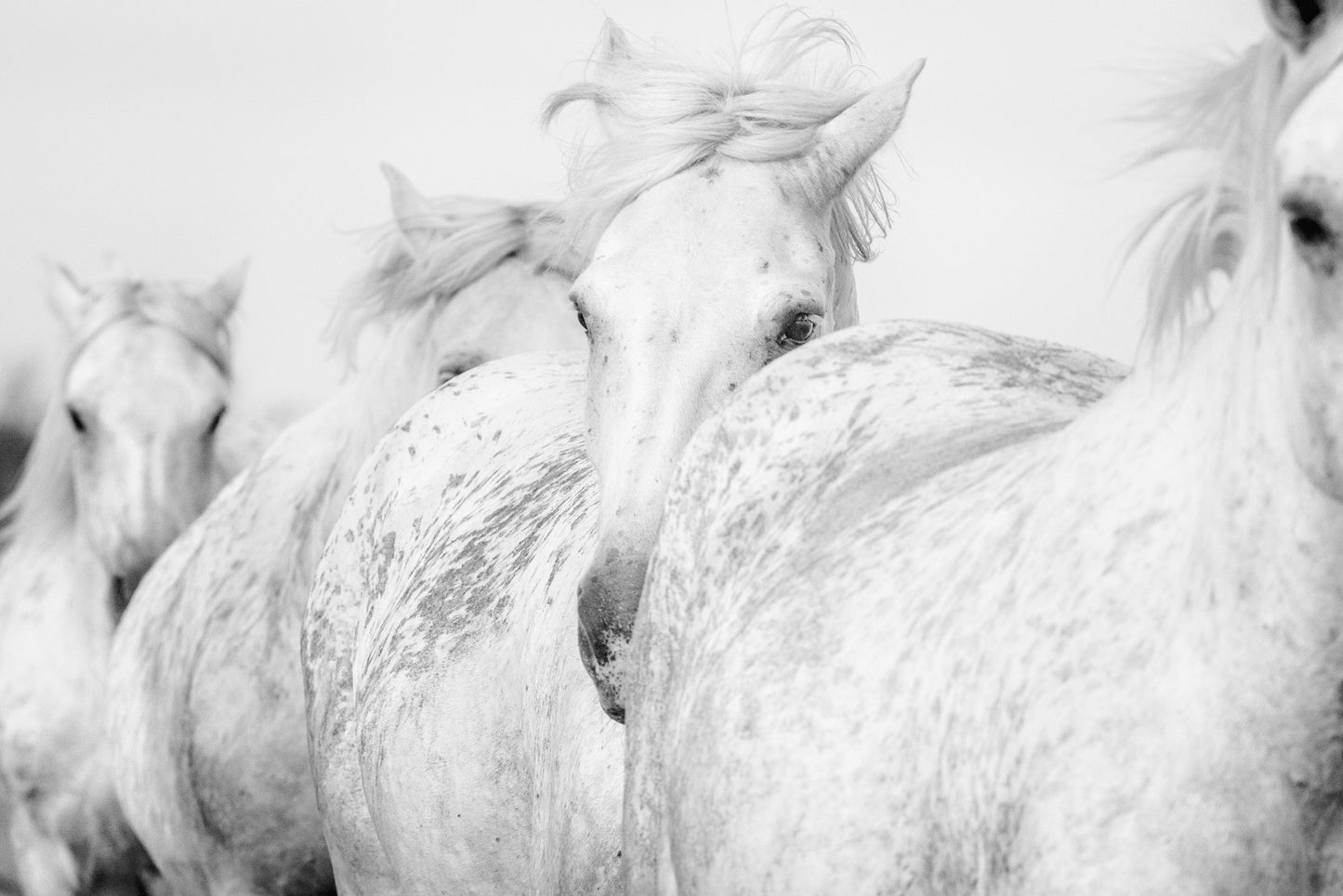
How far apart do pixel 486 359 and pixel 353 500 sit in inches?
24.3

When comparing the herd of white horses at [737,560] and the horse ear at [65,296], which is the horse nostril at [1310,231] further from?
the horse ear at [65,296]

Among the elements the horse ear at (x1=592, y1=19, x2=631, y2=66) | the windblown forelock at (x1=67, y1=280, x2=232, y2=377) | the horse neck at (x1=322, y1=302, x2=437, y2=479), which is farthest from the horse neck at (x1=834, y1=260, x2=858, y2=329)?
the windblown forelock at (x1=67, y1=280, x2=232, y2=377)

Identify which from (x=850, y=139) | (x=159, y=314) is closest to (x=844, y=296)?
(x=850, y=139)

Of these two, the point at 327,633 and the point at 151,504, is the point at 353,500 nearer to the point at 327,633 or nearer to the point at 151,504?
the point at 327,633

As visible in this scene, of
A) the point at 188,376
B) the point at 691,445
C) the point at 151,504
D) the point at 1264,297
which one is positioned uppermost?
the point at 1264,297

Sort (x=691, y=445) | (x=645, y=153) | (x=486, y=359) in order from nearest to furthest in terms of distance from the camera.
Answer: (x=691, y=445)
(x=645, y=153)
(x=486, y=359)

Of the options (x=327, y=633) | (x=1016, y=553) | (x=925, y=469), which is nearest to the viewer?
(x=1016, y=553)

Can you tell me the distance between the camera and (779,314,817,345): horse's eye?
2.59 meters

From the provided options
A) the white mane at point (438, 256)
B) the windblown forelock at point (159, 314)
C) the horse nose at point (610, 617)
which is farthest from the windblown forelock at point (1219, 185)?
the windblown forelock at point (159, 314)

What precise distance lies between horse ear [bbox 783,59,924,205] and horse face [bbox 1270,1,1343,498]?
61.1 inches

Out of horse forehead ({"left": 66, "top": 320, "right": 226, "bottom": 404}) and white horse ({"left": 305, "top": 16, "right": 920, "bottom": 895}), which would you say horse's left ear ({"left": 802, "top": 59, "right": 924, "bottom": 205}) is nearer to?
white horse ({"left": 305, "top": 16, "right": 920, "bottom": 895})

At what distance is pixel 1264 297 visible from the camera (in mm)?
1381

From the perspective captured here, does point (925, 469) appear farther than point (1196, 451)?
Yes

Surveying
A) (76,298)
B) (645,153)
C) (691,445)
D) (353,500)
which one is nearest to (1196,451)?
(691,445)
